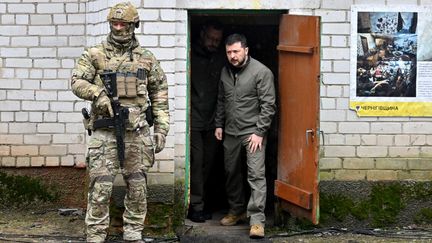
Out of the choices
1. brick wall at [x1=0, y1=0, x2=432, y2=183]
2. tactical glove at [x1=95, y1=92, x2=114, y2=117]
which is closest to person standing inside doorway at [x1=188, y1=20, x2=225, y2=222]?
brick wall at [x1=0, y1=0, x2=432, y2=183]

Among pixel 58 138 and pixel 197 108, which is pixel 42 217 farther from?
pixel 197 108

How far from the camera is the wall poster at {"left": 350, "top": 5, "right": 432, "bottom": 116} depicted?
820 cm

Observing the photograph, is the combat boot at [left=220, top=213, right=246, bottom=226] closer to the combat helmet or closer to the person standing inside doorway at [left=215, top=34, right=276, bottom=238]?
the person standing inside doorway at [left=215, top=34, right=276, bottom=238]

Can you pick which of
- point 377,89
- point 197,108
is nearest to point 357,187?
point 377,89

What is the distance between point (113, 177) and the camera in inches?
285

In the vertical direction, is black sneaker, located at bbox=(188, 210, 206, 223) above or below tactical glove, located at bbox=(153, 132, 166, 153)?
below

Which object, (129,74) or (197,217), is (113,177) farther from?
(197,217)

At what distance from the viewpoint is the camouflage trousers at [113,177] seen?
7.18 meters

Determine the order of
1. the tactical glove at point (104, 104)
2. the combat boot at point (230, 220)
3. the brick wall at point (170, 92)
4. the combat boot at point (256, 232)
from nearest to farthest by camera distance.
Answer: the tactical glove at point (104, 104), the combat boot at point (256, 232), the brick wall at point (170, 92), the combat boot at point (230, 220)

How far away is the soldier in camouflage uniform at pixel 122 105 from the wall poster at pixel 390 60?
79.9 inches

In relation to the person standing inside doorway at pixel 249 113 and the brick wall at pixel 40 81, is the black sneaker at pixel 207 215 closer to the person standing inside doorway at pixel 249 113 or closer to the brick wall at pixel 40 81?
the person standing inside doorway at pixel 249 113

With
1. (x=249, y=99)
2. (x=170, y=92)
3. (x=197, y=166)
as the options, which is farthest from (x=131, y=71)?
(x=197, y=166)

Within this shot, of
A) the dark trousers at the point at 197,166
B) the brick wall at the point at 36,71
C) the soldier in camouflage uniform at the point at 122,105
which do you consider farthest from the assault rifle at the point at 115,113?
the brick wall at the point at 36,71

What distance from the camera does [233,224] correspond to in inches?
338
